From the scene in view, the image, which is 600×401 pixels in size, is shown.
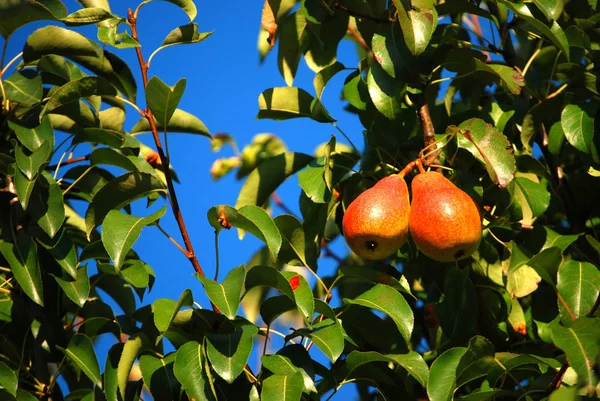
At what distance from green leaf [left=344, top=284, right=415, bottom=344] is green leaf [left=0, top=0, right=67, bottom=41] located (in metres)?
1.06

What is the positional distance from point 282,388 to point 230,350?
0.45 feet

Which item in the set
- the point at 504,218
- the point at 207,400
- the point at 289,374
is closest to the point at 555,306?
the point at 504,218

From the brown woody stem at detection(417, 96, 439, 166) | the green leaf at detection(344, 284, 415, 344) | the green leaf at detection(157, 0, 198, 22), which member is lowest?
the green leaf at detection(344, 284, 415, 344)

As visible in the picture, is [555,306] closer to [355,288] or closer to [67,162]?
[355,288]

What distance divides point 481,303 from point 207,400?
839mm

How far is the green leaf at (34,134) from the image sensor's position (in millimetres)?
2076

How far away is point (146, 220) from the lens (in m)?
Result: 1.86

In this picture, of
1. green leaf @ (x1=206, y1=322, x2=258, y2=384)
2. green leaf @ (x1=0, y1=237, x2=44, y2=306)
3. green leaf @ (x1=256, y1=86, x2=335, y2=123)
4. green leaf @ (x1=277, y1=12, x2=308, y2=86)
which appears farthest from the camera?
green leaf @ (x1=277, y1=12, x2=308, y2=86)

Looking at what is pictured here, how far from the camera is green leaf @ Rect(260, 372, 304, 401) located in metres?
1.71

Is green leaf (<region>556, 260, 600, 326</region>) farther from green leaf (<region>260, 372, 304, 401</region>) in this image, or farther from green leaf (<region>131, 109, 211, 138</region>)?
green leaf (<region>131, 109, 211, 138</region>)

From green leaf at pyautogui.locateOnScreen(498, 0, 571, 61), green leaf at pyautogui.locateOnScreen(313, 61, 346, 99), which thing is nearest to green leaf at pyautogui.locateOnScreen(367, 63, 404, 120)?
green leaf at pyautogui.locateOnScreen(313, 61, 346, 99)

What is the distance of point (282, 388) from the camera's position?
174cm

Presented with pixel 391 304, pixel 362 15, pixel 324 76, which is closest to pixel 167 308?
pixel 391 304

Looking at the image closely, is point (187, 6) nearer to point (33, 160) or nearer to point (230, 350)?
point (33, 160)
